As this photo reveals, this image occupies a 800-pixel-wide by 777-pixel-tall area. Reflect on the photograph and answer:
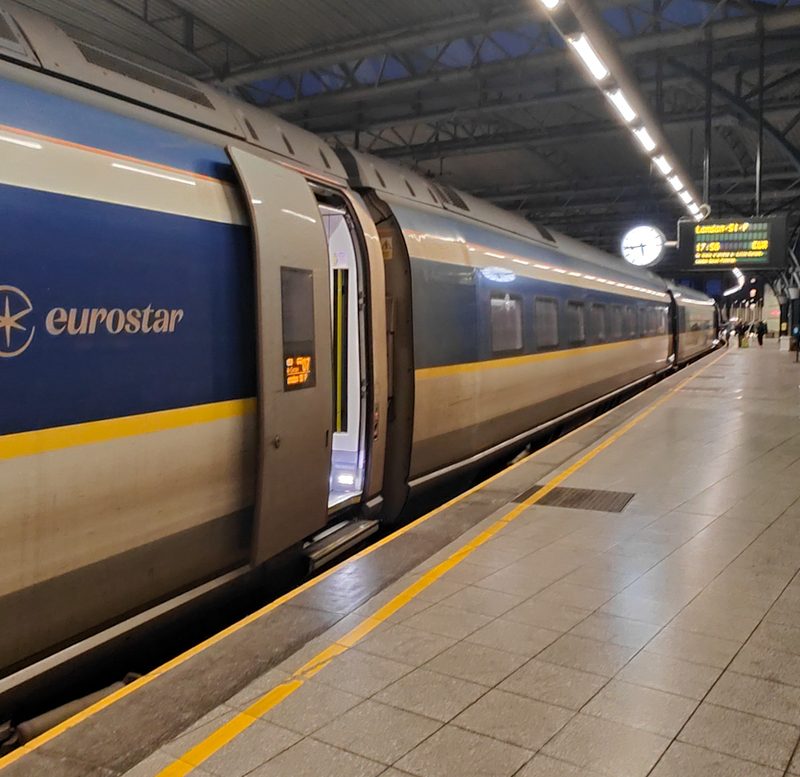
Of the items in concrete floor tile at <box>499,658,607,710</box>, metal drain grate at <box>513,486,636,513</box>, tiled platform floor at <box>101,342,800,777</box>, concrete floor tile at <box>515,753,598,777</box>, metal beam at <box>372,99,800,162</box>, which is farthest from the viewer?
metal beam at <box>372,99,800,162</box>

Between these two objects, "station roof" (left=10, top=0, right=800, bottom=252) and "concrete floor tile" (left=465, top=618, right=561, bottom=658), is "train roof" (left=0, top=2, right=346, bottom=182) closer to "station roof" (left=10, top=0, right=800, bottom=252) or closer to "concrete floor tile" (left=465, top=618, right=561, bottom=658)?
"station roof" (left=10, top=0, right=800, bottom=252)

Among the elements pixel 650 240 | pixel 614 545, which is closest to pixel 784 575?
pixel 614 545

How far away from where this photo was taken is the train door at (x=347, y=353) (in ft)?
17.2

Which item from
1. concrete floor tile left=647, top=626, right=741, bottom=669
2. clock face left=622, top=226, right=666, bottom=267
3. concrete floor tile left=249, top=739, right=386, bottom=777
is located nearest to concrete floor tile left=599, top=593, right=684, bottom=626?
concrete floor tile left=647, top=626, right=741, bottom=669

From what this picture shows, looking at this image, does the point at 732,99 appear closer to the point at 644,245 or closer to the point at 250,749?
the point at 644,245

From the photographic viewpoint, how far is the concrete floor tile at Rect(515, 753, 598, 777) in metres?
2.44

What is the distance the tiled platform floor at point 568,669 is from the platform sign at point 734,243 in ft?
33.8

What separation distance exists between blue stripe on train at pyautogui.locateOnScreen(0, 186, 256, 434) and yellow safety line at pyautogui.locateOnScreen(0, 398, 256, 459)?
33 mm

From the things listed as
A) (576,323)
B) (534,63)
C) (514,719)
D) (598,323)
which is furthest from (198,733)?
(598,323)

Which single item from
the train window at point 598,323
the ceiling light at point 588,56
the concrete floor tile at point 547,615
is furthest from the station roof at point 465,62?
the concrete floor tile at point 547,615

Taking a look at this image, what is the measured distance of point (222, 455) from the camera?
3756mm

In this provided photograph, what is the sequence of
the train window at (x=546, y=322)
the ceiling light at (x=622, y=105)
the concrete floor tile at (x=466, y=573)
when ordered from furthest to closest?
the train window at (x=546, y=322)
the ceiling light at (x=622, y=105)
the concrete floor tile at (x=466, y=573)

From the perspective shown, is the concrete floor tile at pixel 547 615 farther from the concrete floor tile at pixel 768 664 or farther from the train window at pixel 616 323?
the train window at pixel 616 323

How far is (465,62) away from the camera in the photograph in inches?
500
